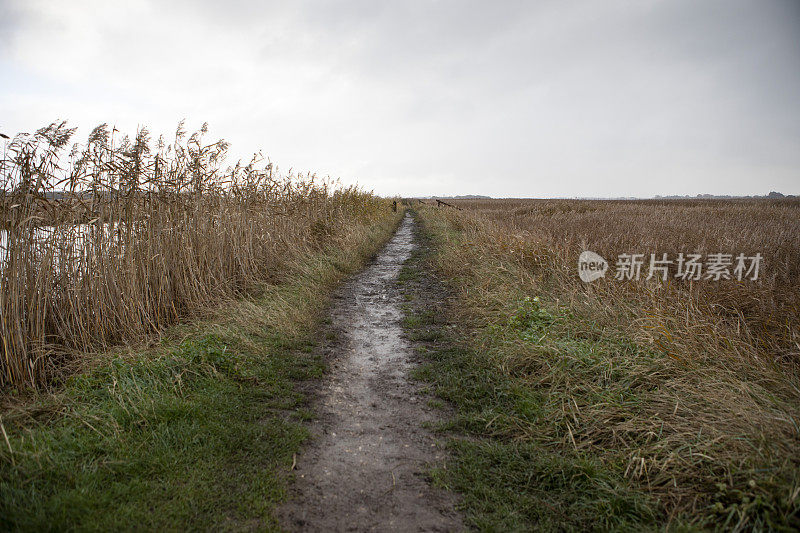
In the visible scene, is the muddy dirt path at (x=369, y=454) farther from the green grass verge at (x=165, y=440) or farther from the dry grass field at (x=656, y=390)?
the dry grass field at (x=656, y=390)

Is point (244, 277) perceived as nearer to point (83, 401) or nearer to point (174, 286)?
point (174, 286)

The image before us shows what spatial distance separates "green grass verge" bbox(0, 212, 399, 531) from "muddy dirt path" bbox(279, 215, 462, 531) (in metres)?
0.19

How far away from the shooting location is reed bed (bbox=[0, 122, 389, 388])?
3475 millimetres

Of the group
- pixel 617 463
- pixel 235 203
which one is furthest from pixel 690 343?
pixel 235 203


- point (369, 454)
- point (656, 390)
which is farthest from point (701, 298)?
point (369, 454)

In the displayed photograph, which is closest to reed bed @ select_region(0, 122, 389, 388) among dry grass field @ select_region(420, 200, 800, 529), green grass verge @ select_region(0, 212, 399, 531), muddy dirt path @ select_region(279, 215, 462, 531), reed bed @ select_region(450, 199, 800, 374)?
green grass verge @ select_region(0, 212, 399, 531)

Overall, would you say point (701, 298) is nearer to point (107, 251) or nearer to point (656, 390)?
point (656, 390)

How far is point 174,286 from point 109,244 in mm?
1167

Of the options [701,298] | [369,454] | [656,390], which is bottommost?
[369,454]

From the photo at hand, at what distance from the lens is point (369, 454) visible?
110 inches

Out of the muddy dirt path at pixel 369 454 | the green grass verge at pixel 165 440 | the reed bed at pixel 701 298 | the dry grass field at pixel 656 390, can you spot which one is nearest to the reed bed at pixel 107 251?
the green grass verge at pixel 165 440

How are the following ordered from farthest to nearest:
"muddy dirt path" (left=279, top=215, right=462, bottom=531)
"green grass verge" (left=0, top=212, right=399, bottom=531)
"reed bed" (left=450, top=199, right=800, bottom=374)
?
"reed bed" (left=450, top=199, right=800, bottom=374) → "muddy dirt path" (left=279, top=215, right=462, bottom=531) → "green grass verge" (left=0, top=212, right=399, bottom=531)

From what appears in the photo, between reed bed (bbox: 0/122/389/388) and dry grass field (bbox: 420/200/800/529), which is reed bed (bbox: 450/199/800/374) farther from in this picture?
reed bed (bbox: 0/122/389/388)

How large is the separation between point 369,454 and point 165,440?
1370 millimetres
